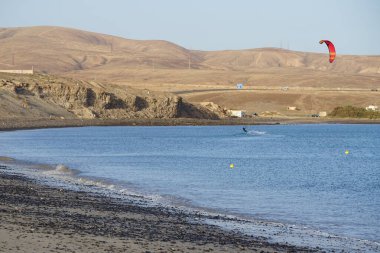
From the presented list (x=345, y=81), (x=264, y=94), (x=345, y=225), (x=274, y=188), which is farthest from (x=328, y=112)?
(x=345, y=225)

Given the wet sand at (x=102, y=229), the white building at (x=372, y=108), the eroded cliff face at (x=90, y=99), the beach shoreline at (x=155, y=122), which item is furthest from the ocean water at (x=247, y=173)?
the white building at (x=372, y=108)

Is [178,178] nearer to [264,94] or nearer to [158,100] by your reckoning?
[158,100]

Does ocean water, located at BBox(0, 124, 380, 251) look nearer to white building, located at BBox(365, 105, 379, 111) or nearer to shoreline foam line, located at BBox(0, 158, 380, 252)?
shoreline foam line, located at BBox(0, 158, 380, 252)

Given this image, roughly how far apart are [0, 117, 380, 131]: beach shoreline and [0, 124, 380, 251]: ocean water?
7136 mm

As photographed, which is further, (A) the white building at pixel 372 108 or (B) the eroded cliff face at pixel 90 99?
(A) the white building at pixel 372 108

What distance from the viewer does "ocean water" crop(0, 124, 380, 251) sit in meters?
18.0

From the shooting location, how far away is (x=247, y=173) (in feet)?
101

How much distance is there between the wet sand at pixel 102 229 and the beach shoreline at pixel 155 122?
4531cm

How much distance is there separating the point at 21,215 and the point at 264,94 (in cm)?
11116

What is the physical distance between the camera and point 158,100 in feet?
282

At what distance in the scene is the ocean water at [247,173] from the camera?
59.2 ft

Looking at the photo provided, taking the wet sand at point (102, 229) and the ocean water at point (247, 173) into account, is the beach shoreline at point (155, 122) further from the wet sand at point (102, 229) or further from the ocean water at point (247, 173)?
the wet sand at point (102, 229)

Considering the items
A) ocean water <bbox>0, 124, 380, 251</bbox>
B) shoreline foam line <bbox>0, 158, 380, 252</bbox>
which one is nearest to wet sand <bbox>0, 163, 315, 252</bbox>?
shoreline foam line <bbox>0, 158, 380, 252</bbox>

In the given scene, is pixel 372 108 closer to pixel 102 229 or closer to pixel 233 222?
pixel 233 222
